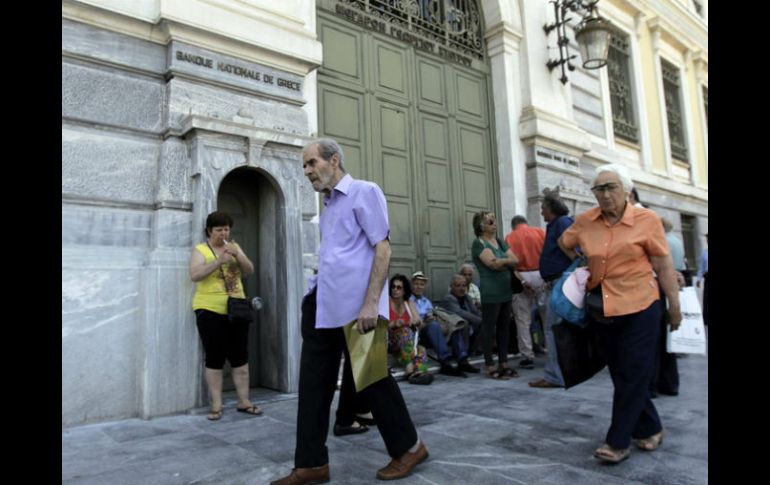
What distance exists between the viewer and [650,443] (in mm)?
3256

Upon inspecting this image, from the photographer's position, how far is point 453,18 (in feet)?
27.6

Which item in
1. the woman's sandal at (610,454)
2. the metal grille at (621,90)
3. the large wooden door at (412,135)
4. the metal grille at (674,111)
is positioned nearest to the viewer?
the woman's sandal at (610,454)

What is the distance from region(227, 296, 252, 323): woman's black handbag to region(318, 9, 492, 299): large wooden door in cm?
246

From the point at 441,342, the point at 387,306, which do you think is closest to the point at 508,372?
the point at 441,342

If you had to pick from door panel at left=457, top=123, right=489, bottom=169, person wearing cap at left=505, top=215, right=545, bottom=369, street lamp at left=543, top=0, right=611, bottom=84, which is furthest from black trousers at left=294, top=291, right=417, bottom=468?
street lamp at left=543, top=0, right=611, bottom=84

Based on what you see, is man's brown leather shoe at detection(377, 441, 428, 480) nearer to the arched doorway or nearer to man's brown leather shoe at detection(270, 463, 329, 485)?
man's brown leather shoe at detection(270, 463, 329, 485)

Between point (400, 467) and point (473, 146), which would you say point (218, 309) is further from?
point (473, 146)

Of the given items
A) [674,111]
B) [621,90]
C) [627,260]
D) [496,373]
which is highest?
[674,111]

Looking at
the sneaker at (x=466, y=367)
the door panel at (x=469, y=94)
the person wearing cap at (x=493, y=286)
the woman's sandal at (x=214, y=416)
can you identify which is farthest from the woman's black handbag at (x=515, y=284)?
the woman's sandal at (x=214, y=416)

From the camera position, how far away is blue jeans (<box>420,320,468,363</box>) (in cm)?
616

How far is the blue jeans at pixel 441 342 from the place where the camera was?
616 cm

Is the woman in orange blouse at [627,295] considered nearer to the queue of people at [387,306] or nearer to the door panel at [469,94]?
the queue of people at [387,306]

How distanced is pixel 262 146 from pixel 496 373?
3438mm

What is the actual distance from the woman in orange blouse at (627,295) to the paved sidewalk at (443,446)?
0.18m
